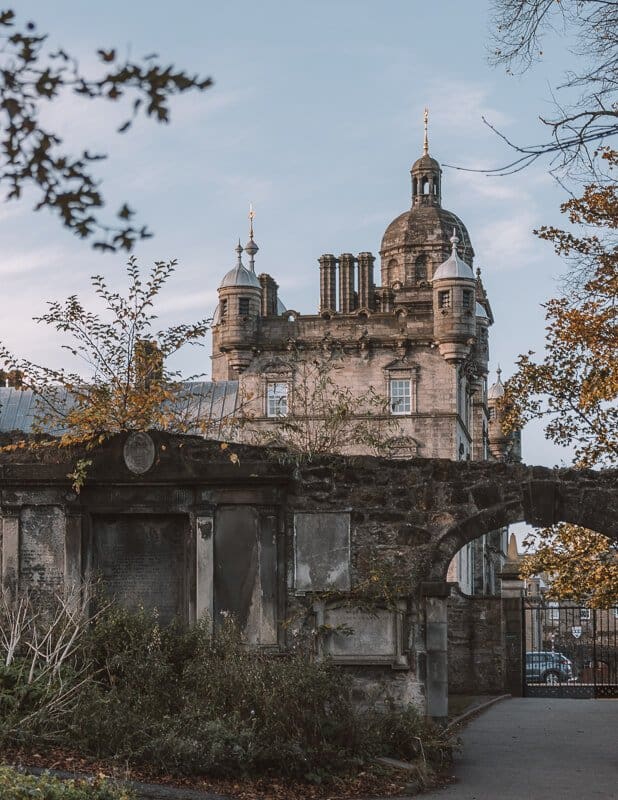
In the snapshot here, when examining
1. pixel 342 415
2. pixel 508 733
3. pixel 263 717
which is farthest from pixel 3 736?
pixel 508 733

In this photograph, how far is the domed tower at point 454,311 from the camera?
5750 centimetres

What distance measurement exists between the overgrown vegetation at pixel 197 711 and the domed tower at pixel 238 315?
45.5 metres

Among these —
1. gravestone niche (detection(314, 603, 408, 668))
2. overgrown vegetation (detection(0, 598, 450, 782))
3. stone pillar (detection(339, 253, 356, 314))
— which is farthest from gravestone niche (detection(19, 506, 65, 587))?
stone pillar (detection(339, 253, 356, 314))

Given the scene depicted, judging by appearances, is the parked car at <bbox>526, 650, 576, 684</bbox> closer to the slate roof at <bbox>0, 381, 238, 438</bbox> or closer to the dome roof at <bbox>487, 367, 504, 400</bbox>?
the slate roof at <bbox>0, 381, 238, 438</bbox>

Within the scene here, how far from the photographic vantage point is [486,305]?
71.4 meters

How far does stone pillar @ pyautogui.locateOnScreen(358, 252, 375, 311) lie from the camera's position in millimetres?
63219

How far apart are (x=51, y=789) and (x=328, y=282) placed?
180ft

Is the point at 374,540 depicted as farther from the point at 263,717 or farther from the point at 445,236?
the point at 445,236

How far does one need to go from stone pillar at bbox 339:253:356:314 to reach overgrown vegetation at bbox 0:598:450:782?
4945 centimetres

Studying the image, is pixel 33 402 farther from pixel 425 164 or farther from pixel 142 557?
pixel 425 164

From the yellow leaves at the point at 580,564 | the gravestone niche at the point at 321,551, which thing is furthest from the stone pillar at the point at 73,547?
the yellow leaves at the point at 580,564

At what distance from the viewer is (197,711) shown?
39.0 ft

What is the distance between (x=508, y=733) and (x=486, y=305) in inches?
2167

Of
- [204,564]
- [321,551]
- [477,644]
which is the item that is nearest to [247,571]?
[204,564]
